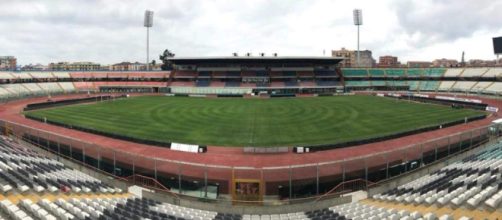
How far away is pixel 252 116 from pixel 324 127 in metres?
11.5

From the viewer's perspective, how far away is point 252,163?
2458cm

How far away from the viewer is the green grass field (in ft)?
106

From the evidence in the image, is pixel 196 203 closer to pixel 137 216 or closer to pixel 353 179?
pixel 137 216

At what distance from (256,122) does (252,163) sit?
646 inches

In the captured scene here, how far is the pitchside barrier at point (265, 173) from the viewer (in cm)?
1822

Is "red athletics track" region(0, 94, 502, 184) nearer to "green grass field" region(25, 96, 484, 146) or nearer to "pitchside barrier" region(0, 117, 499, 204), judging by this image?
"pitchside barrier" region(0, 117, 499, 204)

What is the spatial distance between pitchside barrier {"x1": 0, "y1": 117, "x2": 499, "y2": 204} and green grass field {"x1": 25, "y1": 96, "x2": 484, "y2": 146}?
28.5 feet

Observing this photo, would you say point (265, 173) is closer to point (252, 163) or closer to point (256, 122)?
point (252, 163)

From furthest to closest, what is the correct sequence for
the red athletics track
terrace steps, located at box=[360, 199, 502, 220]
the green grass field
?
the green grass field
the red athletics track
terrace steps, located at box=[360, 199, 502, 220]

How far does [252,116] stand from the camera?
45.7 meters

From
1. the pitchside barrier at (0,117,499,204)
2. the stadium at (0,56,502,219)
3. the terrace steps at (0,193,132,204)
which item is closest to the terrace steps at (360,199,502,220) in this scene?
the stadium at (0,56,502,219)

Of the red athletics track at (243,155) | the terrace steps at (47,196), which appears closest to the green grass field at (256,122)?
the red athletics track at (243,155)

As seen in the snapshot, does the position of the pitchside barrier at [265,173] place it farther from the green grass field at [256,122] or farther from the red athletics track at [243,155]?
the green grass field at [256,122]

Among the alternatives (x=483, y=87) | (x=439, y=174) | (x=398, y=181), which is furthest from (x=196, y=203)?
(x=483, y=87)
